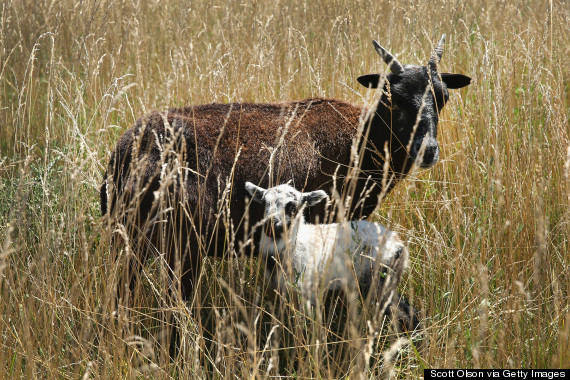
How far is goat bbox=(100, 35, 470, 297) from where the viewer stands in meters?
3.42

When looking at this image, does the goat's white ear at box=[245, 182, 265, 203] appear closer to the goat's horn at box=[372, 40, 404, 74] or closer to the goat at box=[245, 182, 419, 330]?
the goat at box=[245, 182, 419, 330]

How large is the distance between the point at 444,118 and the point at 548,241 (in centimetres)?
182

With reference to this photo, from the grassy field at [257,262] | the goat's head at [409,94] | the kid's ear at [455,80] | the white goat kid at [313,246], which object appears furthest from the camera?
the kid's ear at [455,80]

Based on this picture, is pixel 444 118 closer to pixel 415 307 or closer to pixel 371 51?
pixel 371 51

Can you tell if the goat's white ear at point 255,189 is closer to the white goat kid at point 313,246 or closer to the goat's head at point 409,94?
the white goat kid at point 313,246

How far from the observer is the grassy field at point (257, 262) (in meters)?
2.66

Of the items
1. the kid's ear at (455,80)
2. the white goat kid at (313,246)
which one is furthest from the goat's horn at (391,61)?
the white goat kid at (313,246)

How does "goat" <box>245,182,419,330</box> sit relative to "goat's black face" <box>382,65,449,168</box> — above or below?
below

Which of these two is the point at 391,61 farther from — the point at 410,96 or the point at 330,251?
the point at 330,251

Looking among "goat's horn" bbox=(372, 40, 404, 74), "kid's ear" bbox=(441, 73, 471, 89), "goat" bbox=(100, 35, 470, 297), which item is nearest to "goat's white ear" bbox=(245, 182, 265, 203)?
"goat" bbox=(100, 35, 470, 297)

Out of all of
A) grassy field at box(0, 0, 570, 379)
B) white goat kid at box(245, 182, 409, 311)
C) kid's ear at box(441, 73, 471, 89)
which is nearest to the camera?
grassy field at box(0, 0, 570, 379)

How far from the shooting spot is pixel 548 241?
136 inches

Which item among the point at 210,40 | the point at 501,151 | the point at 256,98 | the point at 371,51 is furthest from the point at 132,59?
the point at 501,151

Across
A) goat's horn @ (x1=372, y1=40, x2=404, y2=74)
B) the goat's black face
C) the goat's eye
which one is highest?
goat's horn @ (x1=372, y1=40, x2=404, y2=74)
